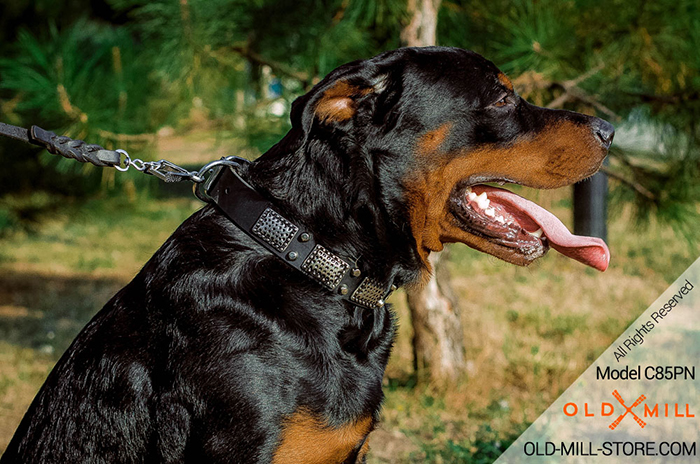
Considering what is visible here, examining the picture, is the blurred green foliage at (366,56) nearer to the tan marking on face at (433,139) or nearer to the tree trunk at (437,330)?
the tree trunk at (437,330)

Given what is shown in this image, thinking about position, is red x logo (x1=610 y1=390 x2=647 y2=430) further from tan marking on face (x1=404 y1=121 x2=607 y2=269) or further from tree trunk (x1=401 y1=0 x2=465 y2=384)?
tan marking on face (x1=404 y1=121 x2=607 y2=269)

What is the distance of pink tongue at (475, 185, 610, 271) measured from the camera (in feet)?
8.52

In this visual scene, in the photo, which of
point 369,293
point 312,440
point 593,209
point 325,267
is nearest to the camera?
point 312,440

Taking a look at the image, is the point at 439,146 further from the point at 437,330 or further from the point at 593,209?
the point at 593,209

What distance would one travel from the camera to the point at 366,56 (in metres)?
4.70

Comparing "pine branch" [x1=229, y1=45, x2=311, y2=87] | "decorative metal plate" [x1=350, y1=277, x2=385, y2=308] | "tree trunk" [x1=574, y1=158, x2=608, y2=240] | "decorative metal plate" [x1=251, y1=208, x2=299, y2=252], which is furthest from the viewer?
"tree trunk" [x1=574, y1=158, x2=608, y2=240]

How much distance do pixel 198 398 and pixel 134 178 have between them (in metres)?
3.75

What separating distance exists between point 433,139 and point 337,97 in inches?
14.5

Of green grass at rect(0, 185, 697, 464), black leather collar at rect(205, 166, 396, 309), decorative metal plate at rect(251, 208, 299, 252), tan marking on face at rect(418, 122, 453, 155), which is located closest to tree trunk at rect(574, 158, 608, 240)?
Answer: green grass at rect(0, 185, 697, 464)

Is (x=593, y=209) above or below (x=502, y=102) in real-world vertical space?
below

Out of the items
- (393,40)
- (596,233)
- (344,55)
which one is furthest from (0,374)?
(596,233)

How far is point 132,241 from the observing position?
9766mm

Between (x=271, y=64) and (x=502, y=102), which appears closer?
(x=502, y=102)

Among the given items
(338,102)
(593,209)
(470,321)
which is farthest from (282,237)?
(593,209)
